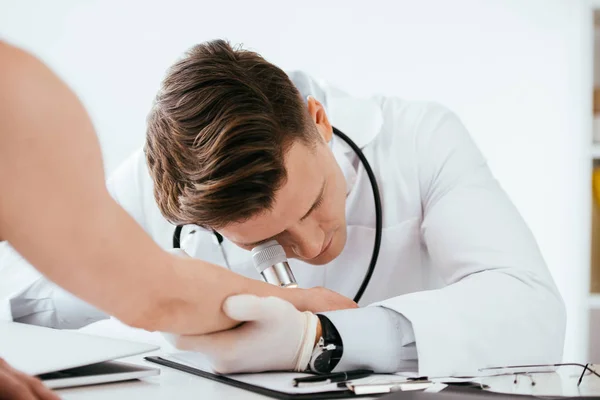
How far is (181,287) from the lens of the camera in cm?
70

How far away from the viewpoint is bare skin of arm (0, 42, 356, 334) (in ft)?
1.55

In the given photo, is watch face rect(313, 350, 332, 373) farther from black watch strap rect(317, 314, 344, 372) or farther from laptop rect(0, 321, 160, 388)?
laptop rect(0, 321, 160, 388)

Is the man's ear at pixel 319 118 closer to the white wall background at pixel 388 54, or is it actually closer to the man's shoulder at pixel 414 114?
the man's shoulder at pixel 414 114

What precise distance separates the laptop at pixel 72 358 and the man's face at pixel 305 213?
0.31 m

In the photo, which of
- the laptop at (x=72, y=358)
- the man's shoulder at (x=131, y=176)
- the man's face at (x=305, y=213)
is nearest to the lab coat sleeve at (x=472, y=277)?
the man's face at (x=305, y=213)

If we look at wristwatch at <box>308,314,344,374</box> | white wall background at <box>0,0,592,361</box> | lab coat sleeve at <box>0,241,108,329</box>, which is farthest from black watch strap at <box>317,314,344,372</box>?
white wall background at <box>0,0,592,361</box>

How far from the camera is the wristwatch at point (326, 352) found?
0.88 m

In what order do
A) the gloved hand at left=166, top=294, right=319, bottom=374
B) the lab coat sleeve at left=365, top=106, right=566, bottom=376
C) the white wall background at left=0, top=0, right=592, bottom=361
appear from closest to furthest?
the gloved hand at left=166, top=294, right=319, bottom=374, the lab coat sleeve at left=365, top=106, right=566, bottom=376, the white wall background at left=0, top=0, right=592, bottom=361

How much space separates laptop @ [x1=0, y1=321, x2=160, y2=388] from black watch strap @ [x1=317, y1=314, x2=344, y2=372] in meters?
0.22

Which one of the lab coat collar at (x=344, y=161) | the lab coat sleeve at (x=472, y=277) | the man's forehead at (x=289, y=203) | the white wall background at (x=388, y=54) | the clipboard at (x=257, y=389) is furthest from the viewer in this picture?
the white wall background at (x=388, y=54)

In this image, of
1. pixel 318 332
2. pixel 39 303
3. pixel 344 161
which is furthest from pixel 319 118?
pixel 39 303

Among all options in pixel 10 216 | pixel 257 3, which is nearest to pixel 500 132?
pixel 257 3

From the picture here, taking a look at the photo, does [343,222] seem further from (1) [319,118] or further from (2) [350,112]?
(2) [350,112]

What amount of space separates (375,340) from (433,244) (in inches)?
19.4
